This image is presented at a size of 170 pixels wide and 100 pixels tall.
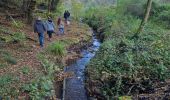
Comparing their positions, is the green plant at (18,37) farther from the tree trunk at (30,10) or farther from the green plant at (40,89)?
the green plant at (40,89)

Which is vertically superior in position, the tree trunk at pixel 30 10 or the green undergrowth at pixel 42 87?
the tree trunk at pixel 30 10

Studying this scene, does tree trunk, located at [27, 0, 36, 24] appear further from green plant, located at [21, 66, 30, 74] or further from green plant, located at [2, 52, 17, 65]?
green plant, located at [21, 66, 30, 74]

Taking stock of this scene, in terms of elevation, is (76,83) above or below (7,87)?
below

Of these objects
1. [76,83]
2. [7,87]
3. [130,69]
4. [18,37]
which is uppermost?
[18,37]

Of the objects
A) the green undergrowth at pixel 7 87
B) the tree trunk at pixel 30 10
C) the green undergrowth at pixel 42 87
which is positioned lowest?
the green undergrowth at pixel 42 87

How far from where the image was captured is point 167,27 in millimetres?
29844

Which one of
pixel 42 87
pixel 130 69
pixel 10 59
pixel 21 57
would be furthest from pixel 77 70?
pixel 42 87

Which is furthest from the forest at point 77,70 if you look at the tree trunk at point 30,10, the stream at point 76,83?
the tree trunk at point 30,10

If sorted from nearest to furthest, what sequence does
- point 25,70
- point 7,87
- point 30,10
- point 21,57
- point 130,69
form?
point 7,87 → point 25,70 → point 130,69 → point 21,57 → point 30,10

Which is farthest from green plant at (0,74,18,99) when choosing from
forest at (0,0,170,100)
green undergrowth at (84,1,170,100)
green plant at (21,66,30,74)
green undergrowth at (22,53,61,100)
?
green undergrowth at (84,1,170,100)

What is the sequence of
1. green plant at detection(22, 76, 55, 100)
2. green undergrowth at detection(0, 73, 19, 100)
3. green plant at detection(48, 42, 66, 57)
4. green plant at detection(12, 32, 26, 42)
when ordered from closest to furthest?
green undergrowth at detection(0, 73, 19, 100) < green plant at detection(22, 76, 55, 100) < green plant at detection(12, 32, 26, 42) < green plant at detection(48, 42, 66, 57)

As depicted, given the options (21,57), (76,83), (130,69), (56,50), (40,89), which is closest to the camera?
(40,89)

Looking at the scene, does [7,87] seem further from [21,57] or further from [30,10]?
[30,10]

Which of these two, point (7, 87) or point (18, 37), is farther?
point (18, 37)
